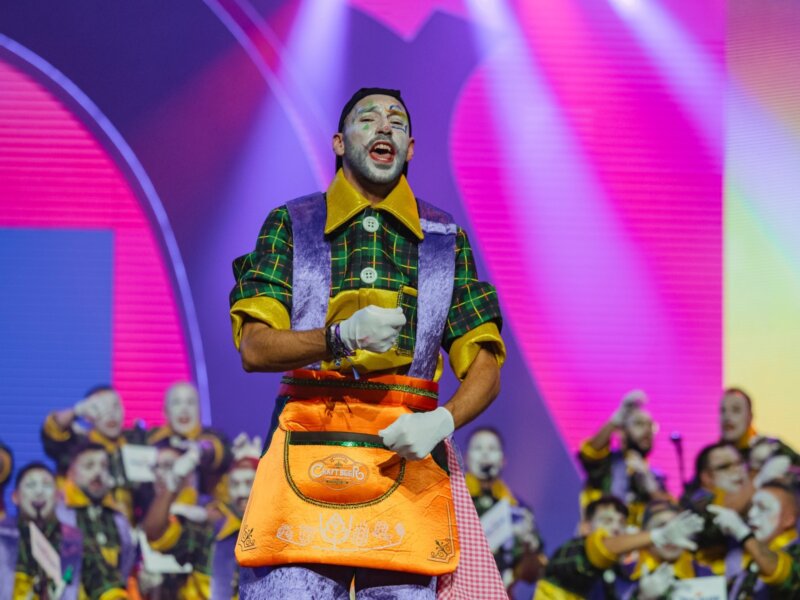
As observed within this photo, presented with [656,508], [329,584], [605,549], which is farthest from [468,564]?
[656,508]

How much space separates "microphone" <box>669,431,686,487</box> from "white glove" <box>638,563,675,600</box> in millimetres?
332

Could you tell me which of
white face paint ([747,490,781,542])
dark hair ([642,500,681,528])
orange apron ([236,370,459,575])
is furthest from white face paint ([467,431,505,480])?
orange apron ([236,370,459,575])

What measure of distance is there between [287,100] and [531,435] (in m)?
1.57

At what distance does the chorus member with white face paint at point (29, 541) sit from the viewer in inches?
169

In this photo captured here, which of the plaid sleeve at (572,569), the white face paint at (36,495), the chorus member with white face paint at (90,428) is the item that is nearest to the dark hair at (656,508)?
the plaid sleeve at (572,569)

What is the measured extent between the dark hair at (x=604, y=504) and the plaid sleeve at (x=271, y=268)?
255 centimetres

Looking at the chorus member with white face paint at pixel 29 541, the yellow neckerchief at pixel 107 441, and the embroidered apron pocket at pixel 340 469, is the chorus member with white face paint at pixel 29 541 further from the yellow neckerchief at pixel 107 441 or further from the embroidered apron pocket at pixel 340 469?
the embroidered apron pocket at pixel 340 469

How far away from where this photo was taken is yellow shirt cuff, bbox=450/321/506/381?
2.18 m

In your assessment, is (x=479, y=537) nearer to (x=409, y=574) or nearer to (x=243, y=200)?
(x=409, y=574)

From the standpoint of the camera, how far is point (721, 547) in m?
4.41

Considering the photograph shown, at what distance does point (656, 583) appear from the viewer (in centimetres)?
438

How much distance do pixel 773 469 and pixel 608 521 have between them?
2.18ft

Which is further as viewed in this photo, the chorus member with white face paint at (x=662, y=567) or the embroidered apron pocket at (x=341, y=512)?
the chorus member with white face paint at (x=662, y=567)

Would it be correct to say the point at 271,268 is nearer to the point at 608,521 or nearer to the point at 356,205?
the point at 356,205
